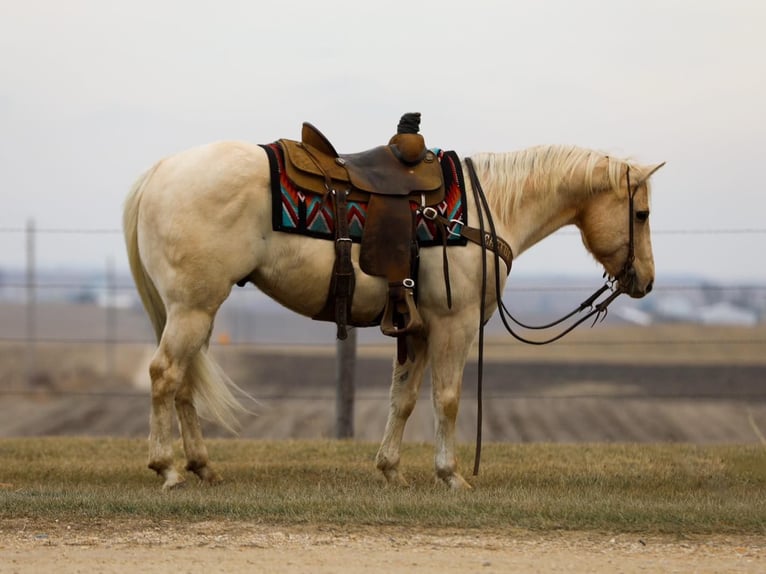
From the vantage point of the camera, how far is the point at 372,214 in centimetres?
775

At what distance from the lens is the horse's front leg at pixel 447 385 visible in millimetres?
7945

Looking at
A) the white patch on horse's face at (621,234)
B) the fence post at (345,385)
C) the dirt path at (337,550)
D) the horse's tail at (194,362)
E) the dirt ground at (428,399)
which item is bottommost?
the dirt ground at (428,399)

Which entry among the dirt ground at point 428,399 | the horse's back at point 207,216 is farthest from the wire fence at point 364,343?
the horse's back at point 207,216

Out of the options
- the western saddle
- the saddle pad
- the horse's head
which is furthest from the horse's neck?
the western saddle

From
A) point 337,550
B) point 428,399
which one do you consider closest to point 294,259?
point 337,550

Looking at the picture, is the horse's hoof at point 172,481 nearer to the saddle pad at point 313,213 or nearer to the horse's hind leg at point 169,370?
the horse's hind leg at point 169,370

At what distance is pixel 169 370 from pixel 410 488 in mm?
1743

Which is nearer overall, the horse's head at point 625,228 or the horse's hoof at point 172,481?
the horse's hoof at point 172,481

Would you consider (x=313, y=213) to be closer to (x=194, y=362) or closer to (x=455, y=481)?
(x=194, y=362)

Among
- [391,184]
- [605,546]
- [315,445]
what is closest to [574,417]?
[315,445]

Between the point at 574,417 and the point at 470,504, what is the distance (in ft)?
44.0

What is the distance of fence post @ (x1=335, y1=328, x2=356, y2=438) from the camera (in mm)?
11609

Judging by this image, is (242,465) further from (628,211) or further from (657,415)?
(657,415)

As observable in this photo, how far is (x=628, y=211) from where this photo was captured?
27.5ft
